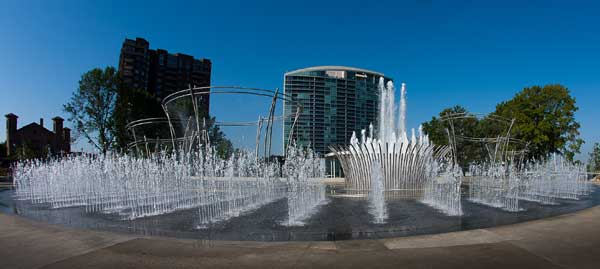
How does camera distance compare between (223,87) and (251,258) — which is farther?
(223,87)

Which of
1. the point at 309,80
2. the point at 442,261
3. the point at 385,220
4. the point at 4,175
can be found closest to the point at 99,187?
the point at 385,220

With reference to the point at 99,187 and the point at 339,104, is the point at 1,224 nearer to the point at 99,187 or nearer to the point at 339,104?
the point at 99,187

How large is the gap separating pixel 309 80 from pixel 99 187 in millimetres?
56778

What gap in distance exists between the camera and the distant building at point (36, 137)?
47.2 metres

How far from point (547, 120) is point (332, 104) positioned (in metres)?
43.0

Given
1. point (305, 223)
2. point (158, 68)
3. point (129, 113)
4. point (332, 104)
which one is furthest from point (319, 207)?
point (158, 68)

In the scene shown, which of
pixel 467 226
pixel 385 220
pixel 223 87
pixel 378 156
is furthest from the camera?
pixel 378 156

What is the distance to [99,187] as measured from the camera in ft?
66.0

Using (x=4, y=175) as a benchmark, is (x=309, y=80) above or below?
above

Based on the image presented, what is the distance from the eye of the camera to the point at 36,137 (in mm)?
50281

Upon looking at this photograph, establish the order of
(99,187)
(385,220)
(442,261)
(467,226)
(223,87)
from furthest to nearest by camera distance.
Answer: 1. (99,187)
2. (223,87)
3. (385,220)
4. (467,226)
5. (442,261)

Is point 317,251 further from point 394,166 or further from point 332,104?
point 332,104

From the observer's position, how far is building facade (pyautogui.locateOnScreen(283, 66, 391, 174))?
7275 cm

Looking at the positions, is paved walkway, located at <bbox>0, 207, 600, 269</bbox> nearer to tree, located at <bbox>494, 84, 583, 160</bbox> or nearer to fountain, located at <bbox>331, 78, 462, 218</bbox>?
fountain, located at <bbox>331, 78, 462, 218</bbox>
